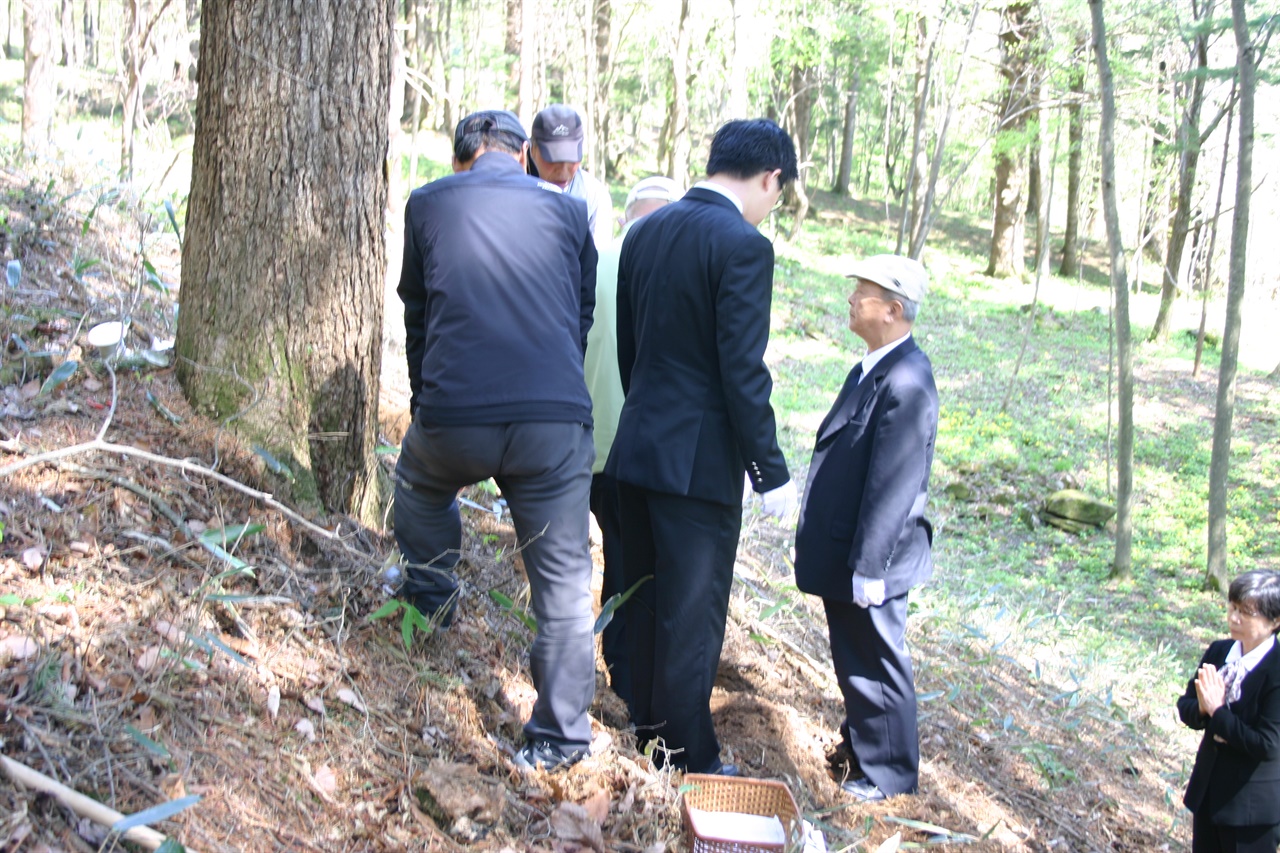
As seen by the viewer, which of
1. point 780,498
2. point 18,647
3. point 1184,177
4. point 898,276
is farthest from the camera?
point 1184,177

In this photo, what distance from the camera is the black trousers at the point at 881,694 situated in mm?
3807

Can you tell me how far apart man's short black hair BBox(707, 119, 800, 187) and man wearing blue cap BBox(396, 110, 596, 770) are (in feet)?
2.07

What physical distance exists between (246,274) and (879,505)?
97.2 inches

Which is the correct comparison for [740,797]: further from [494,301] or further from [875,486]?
[494,301]

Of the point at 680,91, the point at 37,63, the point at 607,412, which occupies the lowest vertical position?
the point at 607,412

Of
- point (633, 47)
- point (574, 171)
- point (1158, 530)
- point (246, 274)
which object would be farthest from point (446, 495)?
point (633, 47)

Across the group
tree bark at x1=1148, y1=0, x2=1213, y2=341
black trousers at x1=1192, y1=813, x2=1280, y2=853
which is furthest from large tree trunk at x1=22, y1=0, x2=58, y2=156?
tree bark at x1=1148, y1=0, x2=1213, y2=341

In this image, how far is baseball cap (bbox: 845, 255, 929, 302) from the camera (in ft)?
12.5

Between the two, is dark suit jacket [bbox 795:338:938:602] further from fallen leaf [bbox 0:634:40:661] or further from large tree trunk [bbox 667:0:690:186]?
large tree trunk [bbox 667:0:690:186]

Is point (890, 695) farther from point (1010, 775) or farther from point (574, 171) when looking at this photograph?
point (574, 171)

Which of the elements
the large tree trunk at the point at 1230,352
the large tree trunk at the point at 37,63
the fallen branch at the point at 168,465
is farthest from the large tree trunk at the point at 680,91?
the fallen branch at the point at 168,465

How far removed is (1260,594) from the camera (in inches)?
160

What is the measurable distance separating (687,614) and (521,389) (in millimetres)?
1064

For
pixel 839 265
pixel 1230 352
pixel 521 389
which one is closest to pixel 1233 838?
pixel 521 389
